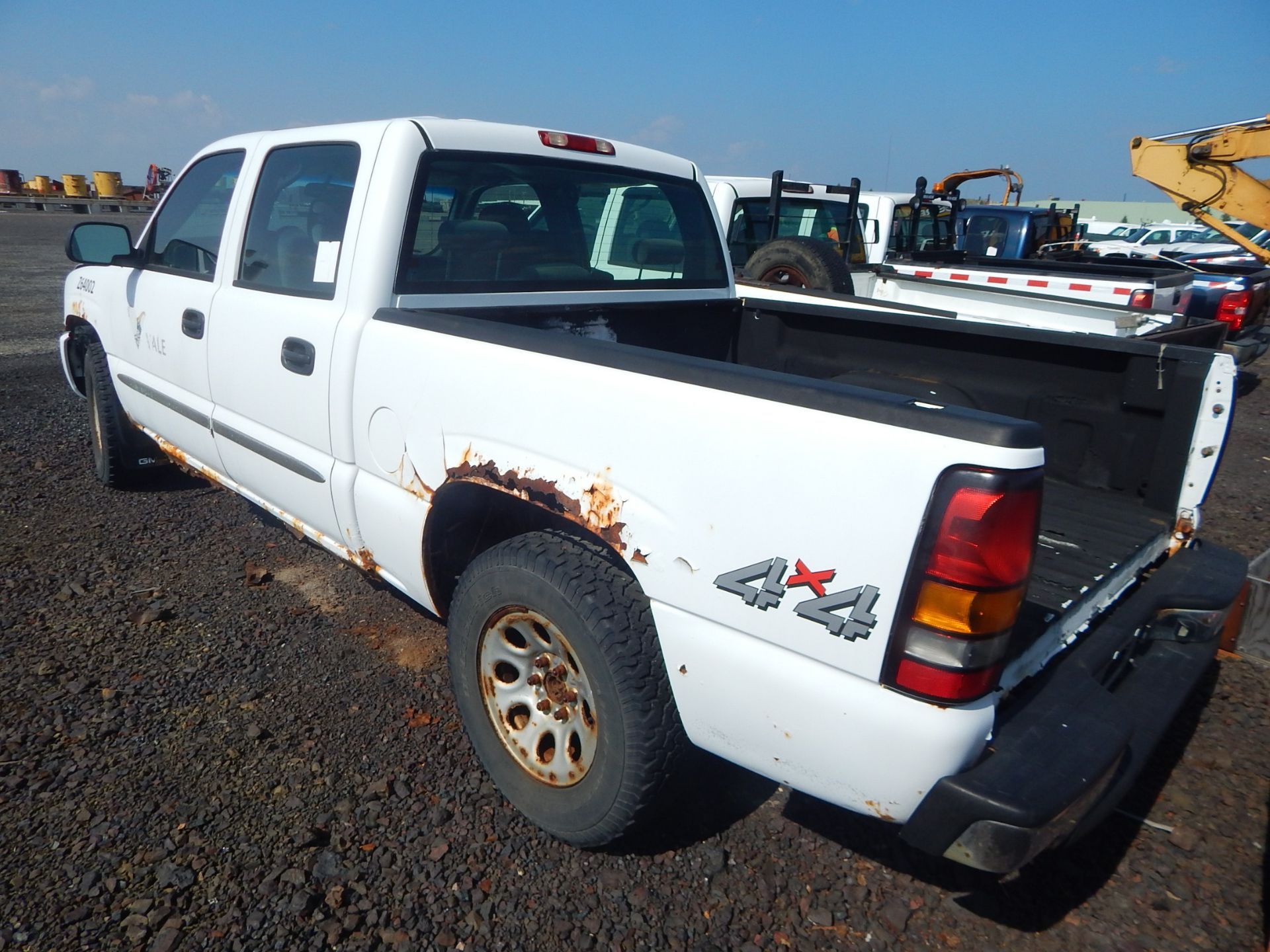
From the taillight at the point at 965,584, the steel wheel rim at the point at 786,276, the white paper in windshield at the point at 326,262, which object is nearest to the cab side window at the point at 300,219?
the white paper in windshield at the point at 326,262

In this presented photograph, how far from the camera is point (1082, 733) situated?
1.87 m

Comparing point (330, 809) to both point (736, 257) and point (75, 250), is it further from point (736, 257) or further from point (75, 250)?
point (736, 257)

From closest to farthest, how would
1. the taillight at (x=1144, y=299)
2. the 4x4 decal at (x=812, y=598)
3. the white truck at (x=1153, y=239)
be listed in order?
the 4x4 decal at (x=812, y=598)
the taillight at (x=1144, y=299)
the white truck at (x=1153, y=239)

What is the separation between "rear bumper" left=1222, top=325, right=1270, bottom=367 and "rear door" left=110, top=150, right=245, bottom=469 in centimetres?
858

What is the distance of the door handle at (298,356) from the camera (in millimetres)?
2947

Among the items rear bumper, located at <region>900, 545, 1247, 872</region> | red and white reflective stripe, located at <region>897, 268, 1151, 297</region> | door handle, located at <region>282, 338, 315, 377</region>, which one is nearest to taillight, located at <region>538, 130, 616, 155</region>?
door handle, located at <region>282, 338, 315, 377</region>

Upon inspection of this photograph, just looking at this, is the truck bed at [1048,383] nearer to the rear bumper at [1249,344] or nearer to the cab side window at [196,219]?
the cab side window at [196,219]

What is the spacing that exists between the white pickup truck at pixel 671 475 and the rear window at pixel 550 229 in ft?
0.05

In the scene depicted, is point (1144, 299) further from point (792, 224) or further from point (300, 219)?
point (300, 219)

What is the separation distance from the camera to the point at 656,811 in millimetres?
2283

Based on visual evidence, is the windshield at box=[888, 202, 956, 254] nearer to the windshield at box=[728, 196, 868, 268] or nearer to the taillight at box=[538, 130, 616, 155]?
the windshield at box=[728, 196, 868, 268]

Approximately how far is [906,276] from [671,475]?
657 cm

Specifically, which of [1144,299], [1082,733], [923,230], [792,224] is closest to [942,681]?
[1082,733]

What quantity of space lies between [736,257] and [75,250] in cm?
570
